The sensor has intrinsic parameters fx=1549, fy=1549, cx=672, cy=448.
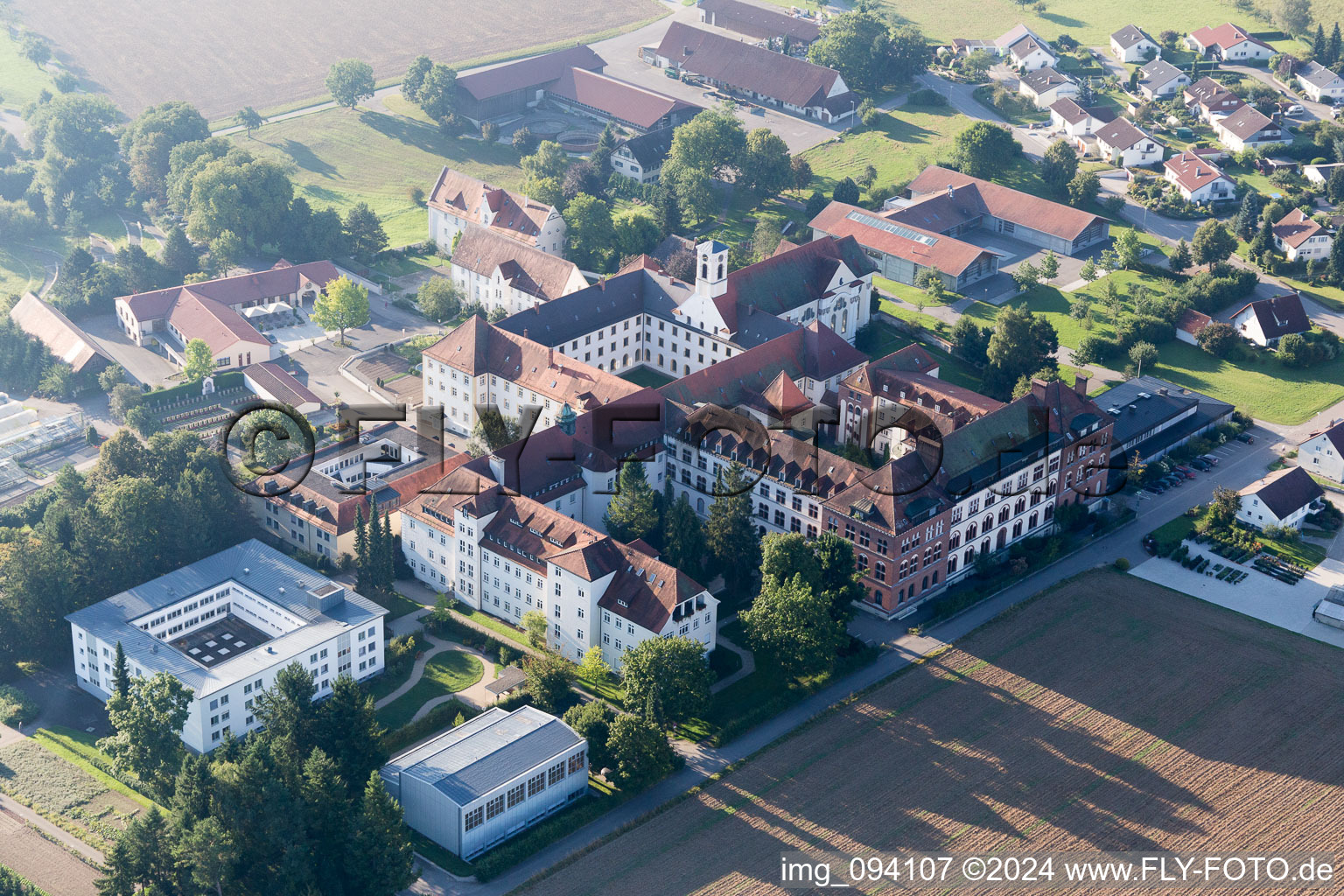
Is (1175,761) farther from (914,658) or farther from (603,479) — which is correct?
(603,479)

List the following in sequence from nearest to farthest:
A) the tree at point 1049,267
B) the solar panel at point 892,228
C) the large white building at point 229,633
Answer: the large white building at point 229,633, the tree at point 1049,267, the solar panel at point 892,228

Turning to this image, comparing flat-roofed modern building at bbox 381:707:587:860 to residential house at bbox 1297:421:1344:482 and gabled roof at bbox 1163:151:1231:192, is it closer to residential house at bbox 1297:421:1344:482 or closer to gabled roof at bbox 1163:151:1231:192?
residential house at bbox 1297:421:1344:482

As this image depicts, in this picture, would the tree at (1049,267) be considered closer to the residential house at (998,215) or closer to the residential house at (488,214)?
the residential house at (998,215)

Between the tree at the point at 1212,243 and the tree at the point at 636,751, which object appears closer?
the tree at the point at 636,751

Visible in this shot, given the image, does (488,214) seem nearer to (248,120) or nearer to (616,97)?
(616,97)

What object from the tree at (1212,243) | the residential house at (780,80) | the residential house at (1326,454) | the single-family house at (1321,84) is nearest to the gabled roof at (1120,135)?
the tree at (1212,243)

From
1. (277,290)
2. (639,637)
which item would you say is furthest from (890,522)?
(277,290)

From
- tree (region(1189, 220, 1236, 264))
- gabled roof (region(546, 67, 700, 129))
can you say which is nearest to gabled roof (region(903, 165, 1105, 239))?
tree (region(1189, 220, 1236, 264))
